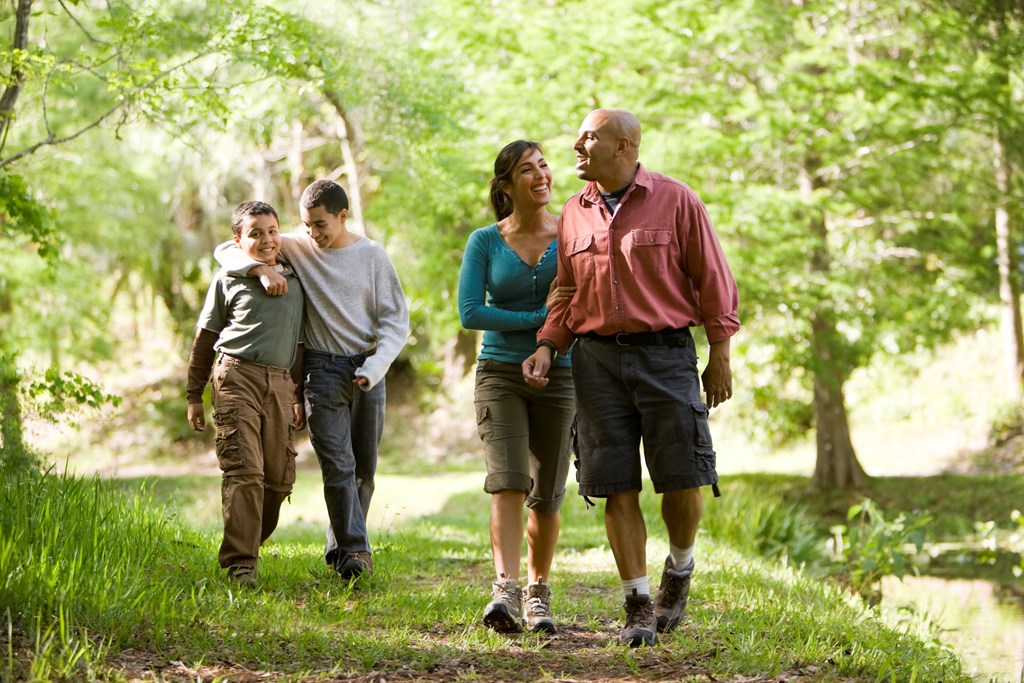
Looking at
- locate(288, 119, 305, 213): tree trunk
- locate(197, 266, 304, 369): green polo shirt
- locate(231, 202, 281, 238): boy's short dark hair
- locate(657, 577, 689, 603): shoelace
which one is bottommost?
locate(657, 577, 689, 603): shoelace

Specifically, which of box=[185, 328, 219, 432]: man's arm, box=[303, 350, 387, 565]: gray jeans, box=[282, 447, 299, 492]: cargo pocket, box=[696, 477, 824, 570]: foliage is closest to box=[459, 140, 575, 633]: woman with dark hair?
box=[303, 350, 387, 565]: gray jeans

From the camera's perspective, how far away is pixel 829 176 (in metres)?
14.0

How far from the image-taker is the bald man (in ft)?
13.9

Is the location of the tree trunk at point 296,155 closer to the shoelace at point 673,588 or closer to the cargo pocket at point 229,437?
the cargo pocket at point 229,437

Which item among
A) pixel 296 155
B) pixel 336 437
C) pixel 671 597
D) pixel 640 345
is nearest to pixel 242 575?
pixel 336 437

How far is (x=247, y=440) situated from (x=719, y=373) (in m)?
2.23

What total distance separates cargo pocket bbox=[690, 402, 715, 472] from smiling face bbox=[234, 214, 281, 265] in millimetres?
2237

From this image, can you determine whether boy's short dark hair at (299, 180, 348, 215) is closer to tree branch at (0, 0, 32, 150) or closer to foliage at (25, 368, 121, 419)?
foliage at (25, 368, 121, 419)

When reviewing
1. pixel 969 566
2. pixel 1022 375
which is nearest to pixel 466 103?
pixel 969 566

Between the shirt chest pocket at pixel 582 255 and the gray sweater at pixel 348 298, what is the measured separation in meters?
1.25

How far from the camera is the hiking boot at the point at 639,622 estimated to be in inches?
165

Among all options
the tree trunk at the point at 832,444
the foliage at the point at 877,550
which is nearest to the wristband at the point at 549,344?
the foliage at the point at 877,550

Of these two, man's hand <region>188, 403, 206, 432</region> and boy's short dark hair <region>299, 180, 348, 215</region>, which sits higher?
boy's short dark hair <region>299, 180, 348, 215</region>

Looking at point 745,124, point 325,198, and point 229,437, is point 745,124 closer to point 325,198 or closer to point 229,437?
point 325,198
